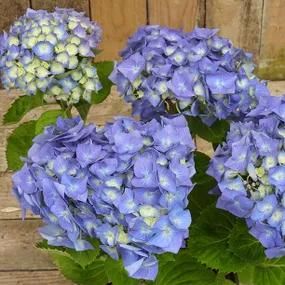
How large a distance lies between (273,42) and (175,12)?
29 cm

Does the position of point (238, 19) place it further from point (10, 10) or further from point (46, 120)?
point (46, 120)

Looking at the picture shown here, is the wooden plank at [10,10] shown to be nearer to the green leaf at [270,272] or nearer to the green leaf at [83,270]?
the green leaf at [83,270]

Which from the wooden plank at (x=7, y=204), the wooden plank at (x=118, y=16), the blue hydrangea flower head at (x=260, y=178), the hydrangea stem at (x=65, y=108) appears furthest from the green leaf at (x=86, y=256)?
the wooden plank at (x=118, y=16)

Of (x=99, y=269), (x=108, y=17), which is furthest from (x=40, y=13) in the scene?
(x=108, y=17)

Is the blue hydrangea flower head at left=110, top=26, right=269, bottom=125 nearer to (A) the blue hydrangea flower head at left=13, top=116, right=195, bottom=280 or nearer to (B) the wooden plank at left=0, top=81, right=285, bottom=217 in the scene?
(A) the blue hydrangea flower head at left=13, top=116, right=195, bottom=280

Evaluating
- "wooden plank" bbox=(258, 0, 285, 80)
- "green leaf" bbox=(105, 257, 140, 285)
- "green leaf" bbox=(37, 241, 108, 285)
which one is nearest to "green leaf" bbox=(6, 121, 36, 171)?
"green leaf" bbox=(37, 241, 108, 285)

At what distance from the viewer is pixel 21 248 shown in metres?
1.29

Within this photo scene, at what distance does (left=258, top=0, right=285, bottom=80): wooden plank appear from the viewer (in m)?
1.84

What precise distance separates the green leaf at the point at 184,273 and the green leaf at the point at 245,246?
0.10 m

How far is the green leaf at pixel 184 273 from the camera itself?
2.66 ft

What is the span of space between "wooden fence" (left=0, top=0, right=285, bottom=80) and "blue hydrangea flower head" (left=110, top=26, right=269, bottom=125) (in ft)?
3.30

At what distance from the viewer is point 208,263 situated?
0.75m

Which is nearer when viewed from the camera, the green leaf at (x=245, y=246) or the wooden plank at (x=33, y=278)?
the green leaf at (x=245, y=246)

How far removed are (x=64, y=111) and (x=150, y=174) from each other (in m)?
0.33
